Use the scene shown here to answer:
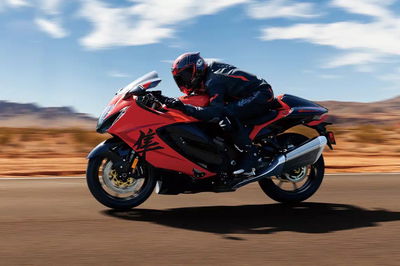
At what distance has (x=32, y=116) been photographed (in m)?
193

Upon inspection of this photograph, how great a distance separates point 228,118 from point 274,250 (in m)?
2.51

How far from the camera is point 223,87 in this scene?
740 centimetres

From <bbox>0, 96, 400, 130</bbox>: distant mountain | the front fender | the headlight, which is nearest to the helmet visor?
the headlight

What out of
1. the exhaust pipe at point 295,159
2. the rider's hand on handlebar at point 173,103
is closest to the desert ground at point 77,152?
the exhaust pipe at point 295,159

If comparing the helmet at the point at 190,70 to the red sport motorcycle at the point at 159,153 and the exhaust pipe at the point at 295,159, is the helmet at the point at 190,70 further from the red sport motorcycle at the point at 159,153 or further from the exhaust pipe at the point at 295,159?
the exhaust pipe at the point at 295,159

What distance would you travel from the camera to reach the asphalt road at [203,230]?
4965 millimetres

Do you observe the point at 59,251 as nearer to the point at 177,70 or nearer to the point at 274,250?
the point at 274,250

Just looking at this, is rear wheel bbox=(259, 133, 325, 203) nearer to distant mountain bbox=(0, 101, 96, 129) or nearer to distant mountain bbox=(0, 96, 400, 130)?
distant mountain bbox=(0, 96, 400, 130)

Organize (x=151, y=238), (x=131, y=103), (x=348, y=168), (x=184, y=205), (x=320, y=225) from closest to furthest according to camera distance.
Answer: (x=151, y=238) → (x=320, y=225) → (x=131, y=103) → (x=184, y=205) → (x=348, y=168)

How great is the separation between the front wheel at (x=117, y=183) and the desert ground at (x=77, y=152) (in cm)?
666

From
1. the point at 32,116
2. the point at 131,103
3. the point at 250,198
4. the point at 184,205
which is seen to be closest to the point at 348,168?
the point at 250,198

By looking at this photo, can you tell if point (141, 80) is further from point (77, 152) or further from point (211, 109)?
point (77, 152)

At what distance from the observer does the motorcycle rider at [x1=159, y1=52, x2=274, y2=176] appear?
729cm

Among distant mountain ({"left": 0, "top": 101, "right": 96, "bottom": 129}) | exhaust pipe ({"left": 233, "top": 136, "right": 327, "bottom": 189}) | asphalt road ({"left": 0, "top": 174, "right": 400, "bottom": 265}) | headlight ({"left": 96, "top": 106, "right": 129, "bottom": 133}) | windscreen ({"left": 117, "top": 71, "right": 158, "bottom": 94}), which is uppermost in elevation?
distant mountain ({"left": 0, "top": 101, "right": 96, "bottom": 129})
